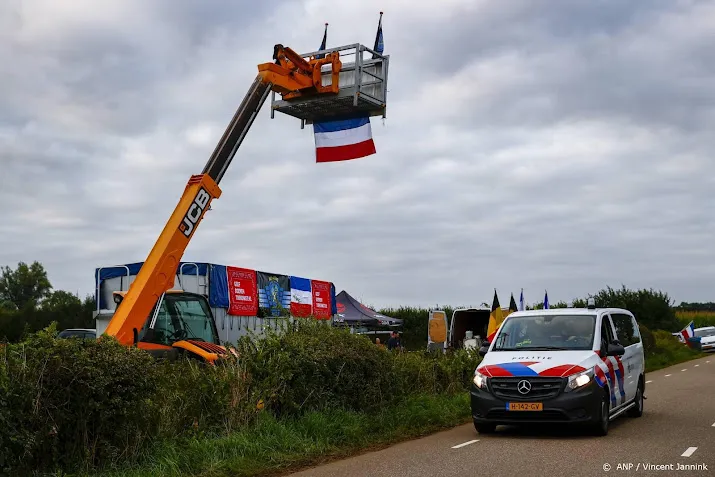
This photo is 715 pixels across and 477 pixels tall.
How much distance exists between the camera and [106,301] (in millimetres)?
19703

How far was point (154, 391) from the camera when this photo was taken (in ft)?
31.2

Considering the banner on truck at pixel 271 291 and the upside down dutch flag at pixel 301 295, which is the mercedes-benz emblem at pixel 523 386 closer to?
the banner on truck at pixel 271 291

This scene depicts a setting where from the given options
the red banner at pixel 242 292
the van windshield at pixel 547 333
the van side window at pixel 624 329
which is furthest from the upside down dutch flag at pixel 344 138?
the van side window at pixel 624 329

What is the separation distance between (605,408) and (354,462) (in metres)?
4.10

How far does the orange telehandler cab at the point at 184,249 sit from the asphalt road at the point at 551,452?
4.66 meters

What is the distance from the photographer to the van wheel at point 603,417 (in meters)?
12.1

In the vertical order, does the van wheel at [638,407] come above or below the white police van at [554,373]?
below

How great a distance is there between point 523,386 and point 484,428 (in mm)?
1132

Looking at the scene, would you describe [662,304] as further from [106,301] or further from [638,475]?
[638,475]

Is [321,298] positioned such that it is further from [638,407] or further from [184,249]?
[638,407]

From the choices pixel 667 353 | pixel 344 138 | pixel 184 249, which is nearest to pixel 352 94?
pixel 344 138

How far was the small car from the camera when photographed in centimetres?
4738

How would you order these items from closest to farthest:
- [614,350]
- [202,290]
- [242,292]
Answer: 1. [614,350]
2. [202,290]
3. [242,292]

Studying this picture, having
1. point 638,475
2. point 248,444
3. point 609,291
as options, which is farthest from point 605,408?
point 609,291
